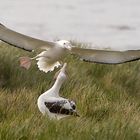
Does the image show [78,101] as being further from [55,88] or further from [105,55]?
[105,55]

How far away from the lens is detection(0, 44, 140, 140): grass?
4.68 meters

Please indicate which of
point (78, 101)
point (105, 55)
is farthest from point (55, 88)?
point (78, 101)

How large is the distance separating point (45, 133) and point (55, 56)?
59cm

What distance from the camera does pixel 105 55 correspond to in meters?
4.88

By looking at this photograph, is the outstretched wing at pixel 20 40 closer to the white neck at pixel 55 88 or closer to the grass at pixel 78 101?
the white neck at pixel 55 88

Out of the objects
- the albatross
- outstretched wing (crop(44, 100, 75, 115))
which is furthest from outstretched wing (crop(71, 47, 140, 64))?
outstretched wing (crop(44, 100, 75, 115))

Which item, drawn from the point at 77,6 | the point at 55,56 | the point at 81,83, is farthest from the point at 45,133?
the point at 77,6

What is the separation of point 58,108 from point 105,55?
0.52 meters

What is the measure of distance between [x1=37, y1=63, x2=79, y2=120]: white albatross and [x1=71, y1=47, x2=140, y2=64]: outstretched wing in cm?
24

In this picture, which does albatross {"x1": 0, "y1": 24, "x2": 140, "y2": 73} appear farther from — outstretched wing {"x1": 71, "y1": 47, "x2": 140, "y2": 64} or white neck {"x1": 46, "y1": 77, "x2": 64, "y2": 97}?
white neck {"x1": 46, "y1": 77, "x2": 64, "y2": 97}

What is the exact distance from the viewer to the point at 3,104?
17.7 feet

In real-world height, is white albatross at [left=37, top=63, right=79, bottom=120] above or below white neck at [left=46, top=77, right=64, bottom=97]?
below

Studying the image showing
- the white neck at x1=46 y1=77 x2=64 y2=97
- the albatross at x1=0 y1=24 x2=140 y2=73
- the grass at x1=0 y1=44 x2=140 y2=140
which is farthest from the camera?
the white neck at x1=46 y1=77 x2=64 y2=97

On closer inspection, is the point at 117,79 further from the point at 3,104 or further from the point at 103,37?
the point at 103,37
